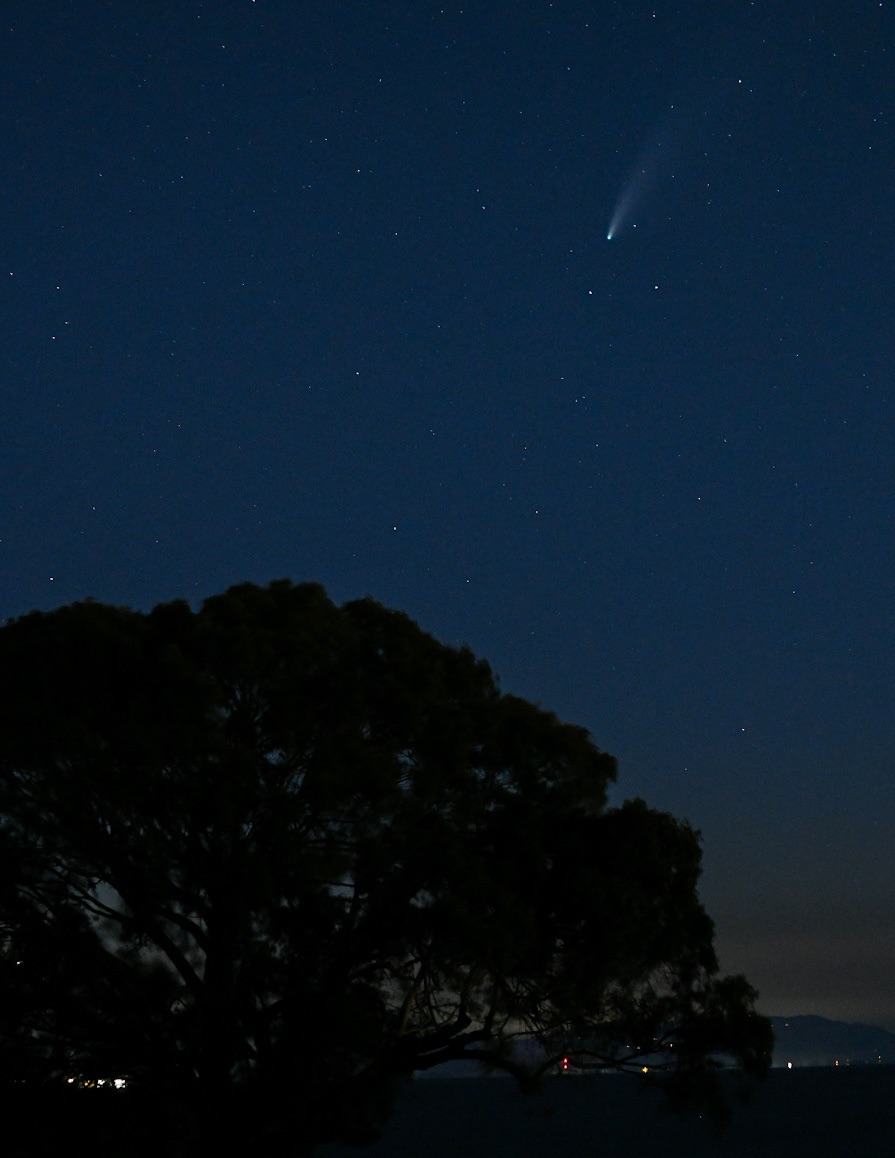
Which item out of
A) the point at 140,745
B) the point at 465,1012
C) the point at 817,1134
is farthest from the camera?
the point at 817,1134

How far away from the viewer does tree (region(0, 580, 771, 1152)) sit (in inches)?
706

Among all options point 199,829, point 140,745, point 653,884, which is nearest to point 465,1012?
point 653,884

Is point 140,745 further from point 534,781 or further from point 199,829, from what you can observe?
point 534,781

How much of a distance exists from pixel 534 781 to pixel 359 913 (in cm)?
339

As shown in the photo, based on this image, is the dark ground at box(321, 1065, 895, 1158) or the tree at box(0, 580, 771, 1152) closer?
the tree at box(0, 580, 771, 1152)

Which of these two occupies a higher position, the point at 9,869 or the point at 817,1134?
the point at 9,869

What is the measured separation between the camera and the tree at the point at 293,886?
1794cm

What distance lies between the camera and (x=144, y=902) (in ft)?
60.1

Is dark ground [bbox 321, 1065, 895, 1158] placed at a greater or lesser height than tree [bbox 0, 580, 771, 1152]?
lesser

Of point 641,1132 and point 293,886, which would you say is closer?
point 293,886

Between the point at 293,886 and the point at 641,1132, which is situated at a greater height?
the point at 293,886

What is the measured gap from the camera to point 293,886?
17.9m

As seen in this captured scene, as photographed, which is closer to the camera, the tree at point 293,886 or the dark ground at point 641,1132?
the tree at point 293,886

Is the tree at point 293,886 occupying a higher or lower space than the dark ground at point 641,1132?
higher
